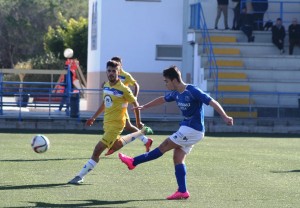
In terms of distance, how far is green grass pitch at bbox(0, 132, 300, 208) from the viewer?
1201 cm

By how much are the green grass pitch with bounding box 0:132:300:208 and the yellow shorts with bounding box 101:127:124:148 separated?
61 cm

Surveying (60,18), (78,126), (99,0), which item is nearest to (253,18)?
(99,0)

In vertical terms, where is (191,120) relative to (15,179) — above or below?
above

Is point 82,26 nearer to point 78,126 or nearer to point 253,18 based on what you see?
point 253,18

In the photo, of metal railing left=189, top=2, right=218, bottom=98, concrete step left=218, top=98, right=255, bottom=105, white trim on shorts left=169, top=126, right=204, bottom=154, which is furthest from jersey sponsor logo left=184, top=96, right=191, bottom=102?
metal railing left=189, top=2, right=218, bottom=98

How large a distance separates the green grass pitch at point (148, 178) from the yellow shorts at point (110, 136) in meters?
0.61

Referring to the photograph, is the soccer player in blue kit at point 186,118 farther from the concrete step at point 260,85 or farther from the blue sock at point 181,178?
the concrete step at point 260,85

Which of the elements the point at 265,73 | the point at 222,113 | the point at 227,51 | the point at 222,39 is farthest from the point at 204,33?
the point at 222,113

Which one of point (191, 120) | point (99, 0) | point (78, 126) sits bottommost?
point (78, 126)

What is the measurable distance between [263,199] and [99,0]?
2447cm

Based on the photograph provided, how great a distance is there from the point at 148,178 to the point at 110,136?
3.38 feet

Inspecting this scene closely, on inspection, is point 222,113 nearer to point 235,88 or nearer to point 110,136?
point 110,136

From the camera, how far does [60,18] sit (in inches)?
2849

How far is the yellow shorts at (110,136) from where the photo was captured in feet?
46.2
